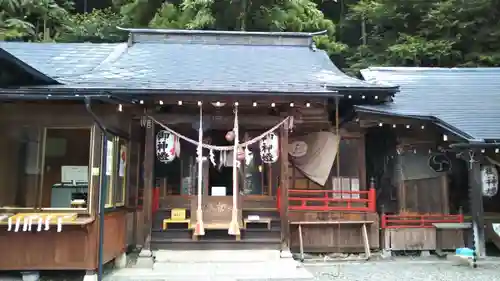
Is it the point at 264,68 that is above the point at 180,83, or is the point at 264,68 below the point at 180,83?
above

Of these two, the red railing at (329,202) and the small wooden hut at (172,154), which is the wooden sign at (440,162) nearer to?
the small wooden hut at (172,154)

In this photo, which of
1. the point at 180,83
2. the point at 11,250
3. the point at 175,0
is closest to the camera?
the point at 11,250

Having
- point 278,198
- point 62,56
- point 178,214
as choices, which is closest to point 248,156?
point 278,198

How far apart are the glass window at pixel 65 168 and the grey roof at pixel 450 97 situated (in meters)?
5.94

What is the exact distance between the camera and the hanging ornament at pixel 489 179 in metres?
10.1

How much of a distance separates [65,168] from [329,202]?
5890 mm

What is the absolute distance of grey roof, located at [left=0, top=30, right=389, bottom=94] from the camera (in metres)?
8.56

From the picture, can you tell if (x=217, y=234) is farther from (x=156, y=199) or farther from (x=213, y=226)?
(x=156, y=199)

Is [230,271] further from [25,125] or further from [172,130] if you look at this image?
[25,125]

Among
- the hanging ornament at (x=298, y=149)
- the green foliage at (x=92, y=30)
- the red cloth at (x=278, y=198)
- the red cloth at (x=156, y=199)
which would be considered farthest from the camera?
the green foliage at (x=92, y=30)

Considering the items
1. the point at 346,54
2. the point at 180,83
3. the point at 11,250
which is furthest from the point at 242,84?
the point at 346,54

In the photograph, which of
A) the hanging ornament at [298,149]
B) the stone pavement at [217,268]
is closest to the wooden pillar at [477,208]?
the hanging ornament at [298,149]

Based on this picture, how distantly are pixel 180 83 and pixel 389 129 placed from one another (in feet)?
18.4

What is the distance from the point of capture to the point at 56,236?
713 centimetres
